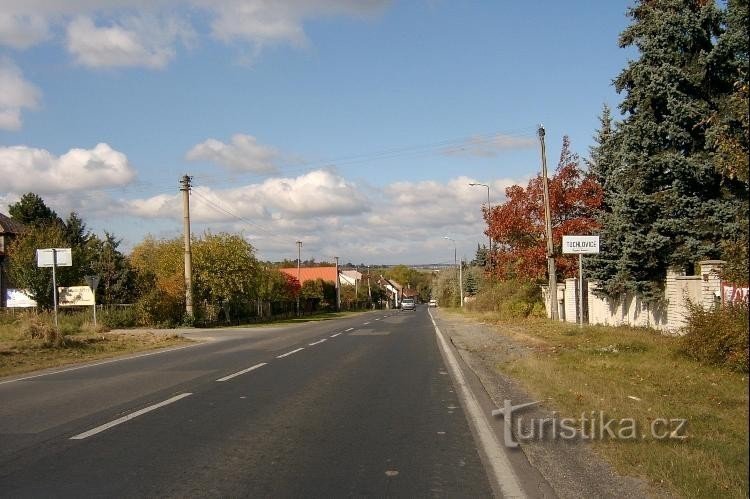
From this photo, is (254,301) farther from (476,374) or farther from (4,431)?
(4,431)

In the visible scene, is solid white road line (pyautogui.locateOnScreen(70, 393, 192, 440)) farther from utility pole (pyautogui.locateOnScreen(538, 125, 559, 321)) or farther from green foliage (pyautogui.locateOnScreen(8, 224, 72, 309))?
green foliage (pyautogui.locateOnScreen(8, 224, 72, 309))

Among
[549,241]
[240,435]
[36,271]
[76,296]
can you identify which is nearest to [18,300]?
[36,271]

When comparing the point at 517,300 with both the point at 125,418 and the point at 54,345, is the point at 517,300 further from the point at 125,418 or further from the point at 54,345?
the point at 125,418

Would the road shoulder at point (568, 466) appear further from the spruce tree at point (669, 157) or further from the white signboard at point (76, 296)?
the white signboard at point (76, 296)

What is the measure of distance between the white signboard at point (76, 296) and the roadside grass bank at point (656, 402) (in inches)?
1224

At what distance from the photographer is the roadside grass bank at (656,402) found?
591cm

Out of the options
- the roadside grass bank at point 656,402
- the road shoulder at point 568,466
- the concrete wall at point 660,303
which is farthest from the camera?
the concrete wall at point 660,303

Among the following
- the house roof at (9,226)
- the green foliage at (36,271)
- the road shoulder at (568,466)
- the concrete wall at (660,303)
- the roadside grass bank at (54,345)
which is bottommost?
the roadside grass bank at (54,345)

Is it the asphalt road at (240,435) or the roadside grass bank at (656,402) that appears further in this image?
the asphalt road at (240,435)

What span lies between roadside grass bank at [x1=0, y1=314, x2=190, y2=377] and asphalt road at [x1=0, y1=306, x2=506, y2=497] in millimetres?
4533

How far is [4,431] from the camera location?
8.58 metres

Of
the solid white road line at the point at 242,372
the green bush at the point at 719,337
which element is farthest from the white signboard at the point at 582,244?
the solid white road line at the point at 242,372

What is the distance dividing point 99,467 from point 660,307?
59.7ft

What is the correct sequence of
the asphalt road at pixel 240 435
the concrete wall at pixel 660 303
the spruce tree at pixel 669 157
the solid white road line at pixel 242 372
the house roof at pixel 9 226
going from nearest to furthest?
the asphalt road at pixel 240 435
the solid white road line at pixel 242 372
the concrete wall at pixel 660 303
the spruce tree at pixel 669 157
the house roof at pixel 9 226
